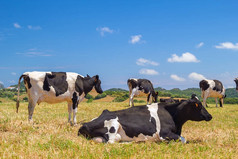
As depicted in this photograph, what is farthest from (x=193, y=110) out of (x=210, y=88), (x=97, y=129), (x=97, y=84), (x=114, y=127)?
(x=210, y=88)

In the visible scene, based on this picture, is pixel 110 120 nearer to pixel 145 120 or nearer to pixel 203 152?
pixel 145 120

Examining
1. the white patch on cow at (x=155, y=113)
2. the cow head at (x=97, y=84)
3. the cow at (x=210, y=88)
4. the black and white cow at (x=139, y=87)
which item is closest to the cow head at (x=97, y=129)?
the white patch on cow at (x=155, y=113)

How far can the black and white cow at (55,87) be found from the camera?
9.06 meters

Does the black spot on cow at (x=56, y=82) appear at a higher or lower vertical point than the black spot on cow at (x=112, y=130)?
higher

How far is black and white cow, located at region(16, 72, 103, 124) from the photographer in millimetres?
9062

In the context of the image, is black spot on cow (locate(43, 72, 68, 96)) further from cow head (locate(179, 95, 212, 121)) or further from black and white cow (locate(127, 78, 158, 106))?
black and white cow (locate(127, 78, 158, 106))

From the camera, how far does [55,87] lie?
943 centimetres

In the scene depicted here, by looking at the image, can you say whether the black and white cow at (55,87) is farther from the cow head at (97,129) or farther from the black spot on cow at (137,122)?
the black spot on cow at (137,122)

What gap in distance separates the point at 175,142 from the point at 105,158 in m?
2.25

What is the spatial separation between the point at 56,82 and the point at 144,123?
4.39 metres

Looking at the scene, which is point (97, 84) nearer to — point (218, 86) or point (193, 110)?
point (193, 110)

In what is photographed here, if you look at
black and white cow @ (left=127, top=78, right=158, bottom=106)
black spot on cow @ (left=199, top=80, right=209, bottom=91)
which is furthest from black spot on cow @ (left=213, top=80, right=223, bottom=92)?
black and white cow @ (left=127, top=78, right=158, bottom=106)

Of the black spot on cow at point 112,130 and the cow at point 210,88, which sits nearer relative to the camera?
the black spot on cow at point 112,130

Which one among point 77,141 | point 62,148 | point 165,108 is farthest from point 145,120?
point 62,148
